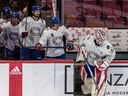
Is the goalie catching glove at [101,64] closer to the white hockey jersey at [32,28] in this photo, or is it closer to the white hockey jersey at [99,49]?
the white hockey jersey at [99,49]

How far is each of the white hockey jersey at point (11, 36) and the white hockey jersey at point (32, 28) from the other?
41 centimetres

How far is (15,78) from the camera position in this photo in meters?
12.4

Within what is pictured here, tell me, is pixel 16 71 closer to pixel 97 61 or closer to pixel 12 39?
pixel 97 61

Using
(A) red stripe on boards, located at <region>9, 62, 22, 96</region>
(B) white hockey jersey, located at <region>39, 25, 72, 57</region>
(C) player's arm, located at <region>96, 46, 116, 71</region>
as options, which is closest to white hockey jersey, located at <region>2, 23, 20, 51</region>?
(B) white hockey jersey, located at <region>39, 25, 72, 57</region>

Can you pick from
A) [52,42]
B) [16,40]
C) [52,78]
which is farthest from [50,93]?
[16,40]

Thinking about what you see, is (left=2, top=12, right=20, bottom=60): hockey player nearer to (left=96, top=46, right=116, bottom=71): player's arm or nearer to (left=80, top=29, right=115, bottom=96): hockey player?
(left=80, top=29, right=115, bottom=96): hockey player

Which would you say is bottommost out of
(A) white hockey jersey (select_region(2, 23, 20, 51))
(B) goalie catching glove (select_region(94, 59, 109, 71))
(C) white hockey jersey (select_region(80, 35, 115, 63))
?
(B) goalie catching glove (select_region(94, 59, 109, 71))

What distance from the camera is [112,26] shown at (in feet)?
54.0

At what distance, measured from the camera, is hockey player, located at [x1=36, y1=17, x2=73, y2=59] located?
42.8 feet

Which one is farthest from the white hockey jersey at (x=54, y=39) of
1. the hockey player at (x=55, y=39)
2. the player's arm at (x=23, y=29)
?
the player's arm at (x=23, y=29)

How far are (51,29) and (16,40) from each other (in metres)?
1.26

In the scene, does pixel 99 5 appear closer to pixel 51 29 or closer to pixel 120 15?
pixel 120 15

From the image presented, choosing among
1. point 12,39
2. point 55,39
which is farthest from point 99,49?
point 12,39

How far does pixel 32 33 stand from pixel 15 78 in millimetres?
1537
